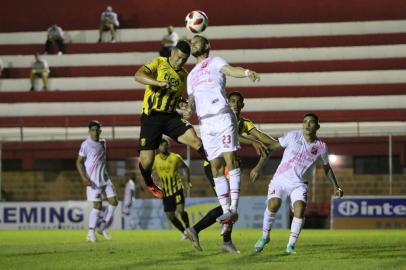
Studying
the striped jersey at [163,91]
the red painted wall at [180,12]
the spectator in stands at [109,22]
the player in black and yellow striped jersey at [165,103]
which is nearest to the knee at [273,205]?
the player in black and yellow striped jersey at [165,103]

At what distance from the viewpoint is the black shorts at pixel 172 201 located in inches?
699

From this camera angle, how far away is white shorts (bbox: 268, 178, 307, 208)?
11977 millimetres

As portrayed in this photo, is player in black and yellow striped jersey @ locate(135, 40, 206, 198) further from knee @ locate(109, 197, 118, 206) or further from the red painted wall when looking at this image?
the red painted wall

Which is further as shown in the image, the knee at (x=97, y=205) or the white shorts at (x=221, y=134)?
the knee at (x=97, y=205)

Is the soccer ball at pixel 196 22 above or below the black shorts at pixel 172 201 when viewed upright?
above

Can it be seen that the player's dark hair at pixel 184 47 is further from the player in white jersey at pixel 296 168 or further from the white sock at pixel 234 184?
the white sock at pixel 234 184

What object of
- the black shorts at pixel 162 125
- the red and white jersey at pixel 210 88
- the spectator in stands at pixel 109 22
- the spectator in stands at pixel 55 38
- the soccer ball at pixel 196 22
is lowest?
the black shorts at pixel 162 125

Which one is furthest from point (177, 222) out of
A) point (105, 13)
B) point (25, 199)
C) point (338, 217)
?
point (105, 13)

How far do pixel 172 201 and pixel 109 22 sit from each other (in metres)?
20.9

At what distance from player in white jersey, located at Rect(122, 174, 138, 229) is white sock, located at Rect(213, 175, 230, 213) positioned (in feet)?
54.9

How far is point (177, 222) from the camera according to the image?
17.6 metres

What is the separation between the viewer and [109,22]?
37.8 m

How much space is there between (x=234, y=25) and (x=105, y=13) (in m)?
5.27

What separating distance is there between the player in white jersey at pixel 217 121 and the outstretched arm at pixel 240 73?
0.36ft
